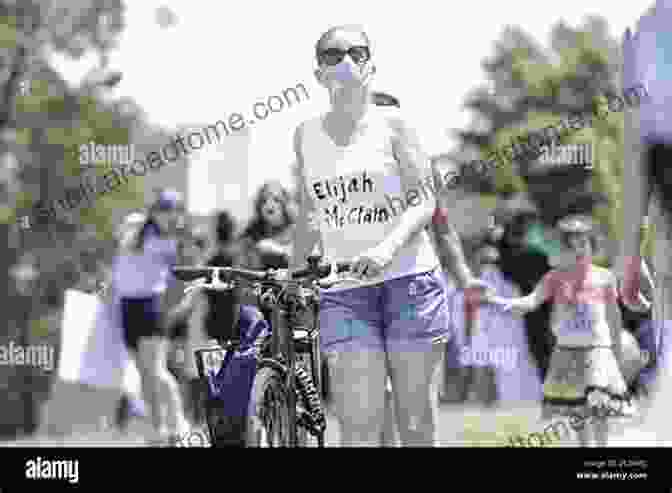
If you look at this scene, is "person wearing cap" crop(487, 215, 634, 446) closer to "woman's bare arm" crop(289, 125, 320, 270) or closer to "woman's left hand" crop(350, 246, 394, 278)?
"woman's bare arm" crop(289, 125, 320, 270)

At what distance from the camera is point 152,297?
6.65 m

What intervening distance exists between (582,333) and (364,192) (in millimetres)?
1858

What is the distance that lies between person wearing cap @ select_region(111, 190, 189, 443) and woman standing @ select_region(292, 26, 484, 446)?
5.03ft

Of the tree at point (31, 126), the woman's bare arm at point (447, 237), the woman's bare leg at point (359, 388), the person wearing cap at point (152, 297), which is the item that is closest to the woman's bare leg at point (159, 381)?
the person wearing cap at point (152, 297)

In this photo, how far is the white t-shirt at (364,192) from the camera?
16.0ft

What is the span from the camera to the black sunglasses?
5.06 metres

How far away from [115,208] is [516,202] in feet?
5.44

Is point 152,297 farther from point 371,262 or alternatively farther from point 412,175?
point 371,262

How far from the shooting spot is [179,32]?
19.7ft

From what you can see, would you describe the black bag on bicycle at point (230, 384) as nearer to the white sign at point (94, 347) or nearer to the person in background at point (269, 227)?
the person in background at point (269, 227)

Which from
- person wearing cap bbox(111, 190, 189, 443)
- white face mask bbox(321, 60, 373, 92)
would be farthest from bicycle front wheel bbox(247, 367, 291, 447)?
person wearing cap bbox(111, 190, 189, 443)

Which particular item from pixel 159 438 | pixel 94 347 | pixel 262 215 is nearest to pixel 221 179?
pixel 262 215
